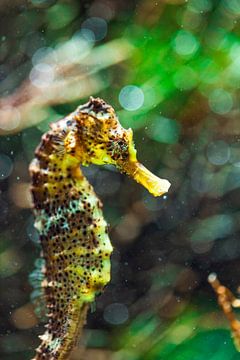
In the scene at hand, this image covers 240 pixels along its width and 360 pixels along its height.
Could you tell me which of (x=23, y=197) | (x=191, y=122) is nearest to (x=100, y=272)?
(x=191, y=122)

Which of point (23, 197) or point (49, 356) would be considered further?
point (23, 197)

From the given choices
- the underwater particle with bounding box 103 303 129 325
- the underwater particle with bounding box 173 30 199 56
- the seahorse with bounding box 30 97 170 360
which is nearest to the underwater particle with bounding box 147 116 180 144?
the underwater particle with bounding box 173 30 199 56

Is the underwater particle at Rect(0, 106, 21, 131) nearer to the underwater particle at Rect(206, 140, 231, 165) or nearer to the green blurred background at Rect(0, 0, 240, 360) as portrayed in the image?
the green blurred background at Rect(0, 0, 240, 360)

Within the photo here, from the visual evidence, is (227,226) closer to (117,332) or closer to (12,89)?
(117,332)

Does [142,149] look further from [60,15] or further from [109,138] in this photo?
[109,138]

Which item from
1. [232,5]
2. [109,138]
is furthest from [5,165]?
[109,138]

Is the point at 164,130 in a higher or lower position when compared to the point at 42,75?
lower
